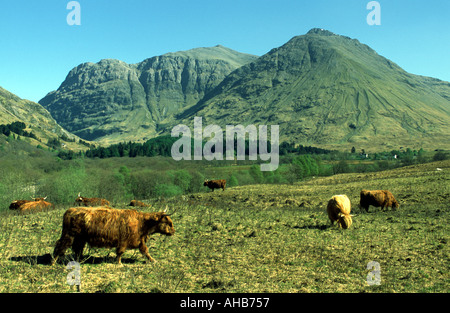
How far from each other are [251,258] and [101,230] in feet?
21.4

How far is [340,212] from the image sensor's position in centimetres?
2230

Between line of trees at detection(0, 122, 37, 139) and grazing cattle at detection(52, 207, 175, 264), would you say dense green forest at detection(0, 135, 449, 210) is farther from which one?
line of trees at detection(0, 122, 37, 139)

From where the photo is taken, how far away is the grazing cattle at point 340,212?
2188 cm

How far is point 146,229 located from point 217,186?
44.8 m

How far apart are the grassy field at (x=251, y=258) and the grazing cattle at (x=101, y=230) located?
0.67m

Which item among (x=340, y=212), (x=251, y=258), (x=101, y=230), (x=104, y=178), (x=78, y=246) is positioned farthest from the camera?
(x=104, y=178)

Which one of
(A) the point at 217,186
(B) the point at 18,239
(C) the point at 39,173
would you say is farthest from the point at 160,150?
(B) the point at 18,239

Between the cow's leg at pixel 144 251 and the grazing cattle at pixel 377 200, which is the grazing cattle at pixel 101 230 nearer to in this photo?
the cow's leg at pixel 144 251

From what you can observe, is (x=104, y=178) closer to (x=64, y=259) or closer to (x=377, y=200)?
(x=377, y=200)

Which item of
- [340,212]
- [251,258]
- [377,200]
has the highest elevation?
[340,212]

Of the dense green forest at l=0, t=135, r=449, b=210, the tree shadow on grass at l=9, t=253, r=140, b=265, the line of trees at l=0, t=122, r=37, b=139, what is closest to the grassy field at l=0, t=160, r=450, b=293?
the tree shadow on grass at l=9, t=253, r=140, b=265

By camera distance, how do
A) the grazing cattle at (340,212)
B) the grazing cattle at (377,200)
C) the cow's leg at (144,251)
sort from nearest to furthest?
the cow's leg at (144,251), the grazing cattle at (340,212), the grazing cattle at (377,200)

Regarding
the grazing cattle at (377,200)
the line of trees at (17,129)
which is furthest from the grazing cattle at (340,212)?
the line of trees at (17,129)

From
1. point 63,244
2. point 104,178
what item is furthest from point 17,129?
point 63,244
